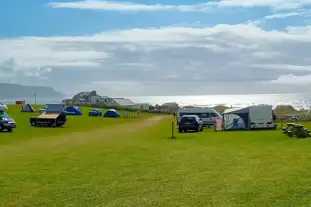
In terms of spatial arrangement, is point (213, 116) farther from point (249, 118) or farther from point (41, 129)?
point (41, 129)

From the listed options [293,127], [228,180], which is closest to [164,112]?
[293,127]

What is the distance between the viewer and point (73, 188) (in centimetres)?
1519

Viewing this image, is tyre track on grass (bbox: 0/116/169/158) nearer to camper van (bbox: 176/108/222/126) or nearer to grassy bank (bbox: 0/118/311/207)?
grassy bank (bbox: 0/118/311/207)

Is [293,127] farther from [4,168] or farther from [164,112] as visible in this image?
[164,112]

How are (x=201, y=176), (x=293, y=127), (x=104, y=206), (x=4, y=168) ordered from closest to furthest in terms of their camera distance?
1. (x=104, y=206)
2. (x=201, y=176)
3. (x=4, y=168)
4. (x=293, y=127)

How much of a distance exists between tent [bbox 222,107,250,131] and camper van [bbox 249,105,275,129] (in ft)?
1.88

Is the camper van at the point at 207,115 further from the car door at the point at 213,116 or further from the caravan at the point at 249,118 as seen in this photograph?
the caravan at the point at 249,118

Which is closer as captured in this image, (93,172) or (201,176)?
(201,176)

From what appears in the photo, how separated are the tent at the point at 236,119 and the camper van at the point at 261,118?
0.57 metres

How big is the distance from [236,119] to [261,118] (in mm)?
2638

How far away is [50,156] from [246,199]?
14.1 m

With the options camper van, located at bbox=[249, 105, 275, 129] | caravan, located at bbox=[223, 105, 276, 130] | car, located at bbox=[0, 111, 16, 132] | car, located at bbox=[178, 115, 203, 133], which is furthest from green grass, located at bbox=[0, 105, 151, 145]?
camper van, located at bbox=[249, 105, 275, 129]

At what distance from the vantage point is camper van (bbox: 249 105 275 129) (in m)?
53.3

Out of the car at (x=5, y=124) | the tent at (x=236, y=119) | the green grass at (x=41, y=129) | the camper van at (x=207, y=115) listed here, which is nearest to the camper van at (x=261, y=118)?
the tent at (x=236, y=119)
